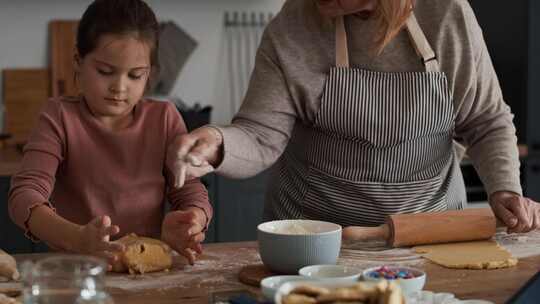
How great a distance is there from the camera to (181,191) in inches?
65.2

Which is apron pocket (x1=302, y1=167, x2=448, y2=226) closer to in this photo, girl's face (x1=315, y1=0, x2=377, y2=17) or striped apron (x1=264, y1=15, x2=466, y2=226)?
striped apron (x1=264, y1=15, x2=466, y2=226)

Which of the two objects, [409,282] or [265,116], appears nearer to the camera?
[409,282]

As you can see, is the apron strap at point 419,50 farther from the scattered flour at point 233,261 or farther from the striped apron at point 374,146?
the scattered flour at point 233,261

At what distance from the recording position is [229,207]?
3.24m

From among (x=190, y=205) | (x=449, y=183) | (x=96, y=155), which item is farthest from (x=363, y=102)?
(x=96, y=155)

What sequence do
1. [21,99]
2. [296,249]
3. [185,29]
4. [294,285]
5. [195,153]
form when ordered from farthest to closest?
[185,29] < [21,99] < [195,153] < [296,249] < [294,285]

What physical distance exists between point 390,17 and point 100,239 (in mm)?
712

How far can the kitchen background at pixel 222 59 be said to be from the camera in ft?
10.8

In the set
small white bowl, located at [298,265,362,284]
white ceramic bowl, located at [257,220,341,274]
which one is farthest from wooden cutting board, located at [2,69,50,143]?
small white bowl, located at [298,265,362,284]

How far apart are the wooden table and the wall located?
2050 millimetres

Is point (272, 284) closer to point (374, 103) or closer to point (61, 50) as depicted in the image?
point (374, 103)

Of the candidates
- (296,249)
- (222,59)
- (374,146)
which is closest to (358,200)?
(374,146)

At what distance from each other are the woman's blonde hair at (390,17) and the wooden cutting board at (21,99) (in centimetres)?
202

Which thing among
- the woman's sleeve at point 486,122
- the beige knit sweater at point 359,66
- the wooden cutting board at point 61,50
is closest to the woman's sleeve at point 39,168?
the beige knit sweater at point 359,66
